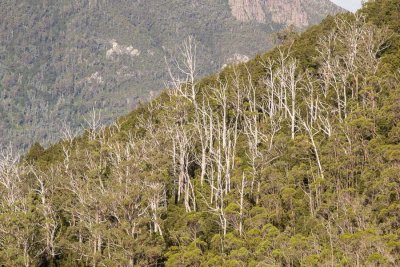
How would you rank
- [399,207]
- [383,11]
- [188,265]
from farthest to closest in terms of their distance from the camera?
[383,11]
[188,265]
[399,207]

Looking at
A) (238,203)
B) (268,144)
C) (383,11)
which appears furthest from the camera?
(383,11)

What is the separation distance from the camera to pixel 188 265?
37781 millimetres

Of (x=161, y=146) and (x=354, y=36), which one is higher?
(x=354, y=36)

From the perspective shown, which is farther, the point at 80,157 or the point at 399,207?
the point at 80,157

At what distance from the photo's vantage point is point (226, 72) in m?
83.0

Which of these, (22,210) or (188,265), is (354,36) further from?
(22,210)

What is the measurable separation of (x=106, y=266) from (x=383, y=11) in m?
52.5

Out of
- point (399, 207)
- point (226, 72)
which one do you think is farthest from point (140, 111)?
point (399, 207)

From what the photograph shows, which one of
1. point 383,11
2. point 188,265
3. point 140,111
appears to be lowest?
point 188,265

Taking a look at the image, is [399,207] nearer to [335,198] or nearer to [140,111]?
[335,198]

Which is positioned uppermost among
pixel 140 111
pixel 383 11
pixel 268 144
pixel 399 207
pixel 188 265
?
pixel 383 11

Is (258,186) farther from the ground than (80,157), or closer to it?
closer to it

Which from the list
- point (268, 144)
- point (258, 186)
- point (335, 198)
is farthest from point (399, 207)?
point (268, 144)

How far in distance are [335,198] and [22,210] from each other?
2568 cm
